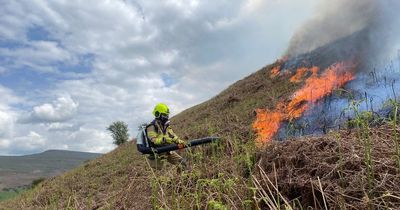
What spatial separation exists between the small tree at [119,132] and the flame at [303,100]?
77.9 feet

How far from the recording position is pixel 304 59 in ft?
75.9

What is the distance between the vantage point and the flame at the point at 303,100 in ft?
45.3

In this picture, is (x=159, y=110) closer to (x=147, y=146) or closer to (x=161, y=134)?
(x=161, y=134)

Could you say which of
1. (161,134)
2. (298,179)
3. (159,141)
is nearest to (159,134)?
(161,134)

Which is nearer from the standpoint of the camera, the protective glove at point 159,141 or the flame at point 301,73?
the protective glove at point 159,141

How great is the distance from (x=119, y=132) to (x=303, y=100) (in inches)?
1103

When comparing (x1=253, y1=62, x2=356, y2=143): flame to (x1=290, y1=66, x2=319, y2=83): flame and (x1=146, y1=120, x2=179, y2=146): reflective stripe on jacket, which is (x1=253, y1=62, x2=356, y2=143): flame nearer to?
(x1=290, y1=66, x2=319, y2=83): flame

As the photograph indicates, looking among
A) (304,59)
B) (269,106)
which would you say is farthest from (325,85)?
(304,59)

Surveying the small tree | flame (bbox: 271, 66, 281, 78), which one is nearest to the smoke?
flame (bbox: 271, 66, 281, 78)

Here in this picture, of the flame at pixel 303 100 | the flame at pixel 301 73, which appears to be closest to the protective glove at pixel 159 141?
the flame at pixel 303 100

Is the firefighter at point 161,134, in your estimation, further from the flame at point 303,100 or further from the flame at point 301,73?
the flame at point 301,73

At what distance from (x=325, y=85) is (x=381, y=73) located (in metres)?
2.59

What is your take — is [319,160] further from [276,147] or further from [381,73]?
[381,73]

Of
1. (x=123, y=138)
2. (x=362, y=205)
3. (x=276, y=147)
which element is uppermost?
(x=123, y=138)
